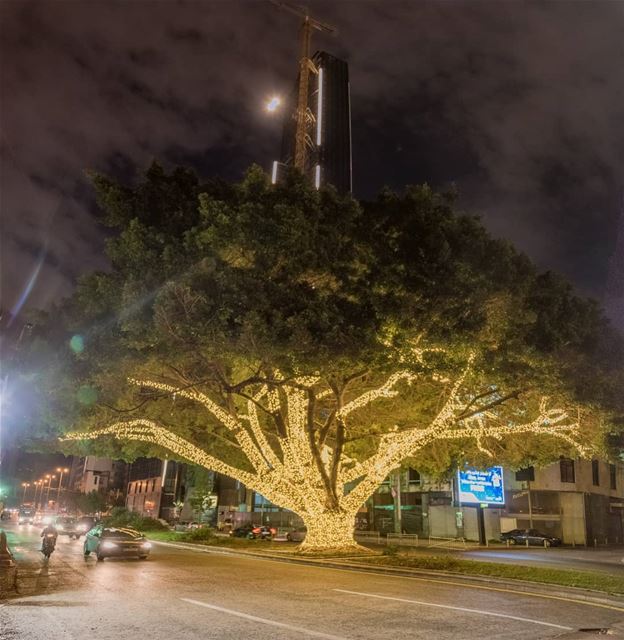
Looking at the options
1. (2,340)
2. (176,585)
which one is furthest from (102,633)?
(2,340)

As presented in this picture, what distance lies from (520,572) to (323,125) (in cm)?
3806

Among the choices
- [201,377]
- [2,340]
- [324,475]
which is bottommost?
[324,475]

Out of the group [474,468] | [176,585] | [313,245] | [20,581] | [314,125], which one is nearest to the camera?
[176,585]

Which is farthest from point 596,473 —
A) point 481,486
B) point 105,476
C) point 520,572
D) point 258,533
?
point 105,476

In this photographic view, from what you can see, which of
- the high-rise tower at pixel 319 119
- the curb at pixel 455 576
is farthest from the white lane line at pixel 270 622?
the high-rise tower at pixel 319 119

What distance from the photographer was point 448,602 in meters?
11.3

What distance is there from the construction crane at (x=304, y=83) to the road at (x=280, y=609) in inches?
905

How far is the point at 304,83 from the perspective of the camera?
143ft

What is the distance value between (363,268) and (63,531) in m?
38.2

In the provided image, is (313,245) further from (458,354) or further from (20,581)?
(20,581)

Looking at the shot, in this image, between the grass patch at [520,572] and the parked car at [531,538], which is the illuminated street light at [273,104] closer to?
the grass patch at [520,572]

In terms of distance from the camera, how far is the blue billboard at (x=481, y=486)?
108ft

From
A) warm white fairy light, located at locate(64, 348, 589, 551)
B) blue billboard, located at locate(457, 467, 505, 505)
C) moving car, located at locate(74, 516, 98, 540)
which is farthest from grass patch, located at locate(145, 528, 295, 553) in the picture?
blue billboard, located at locate(457, 467, 505, 505)

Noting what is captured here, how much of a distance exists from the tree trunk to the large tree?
58 mm
